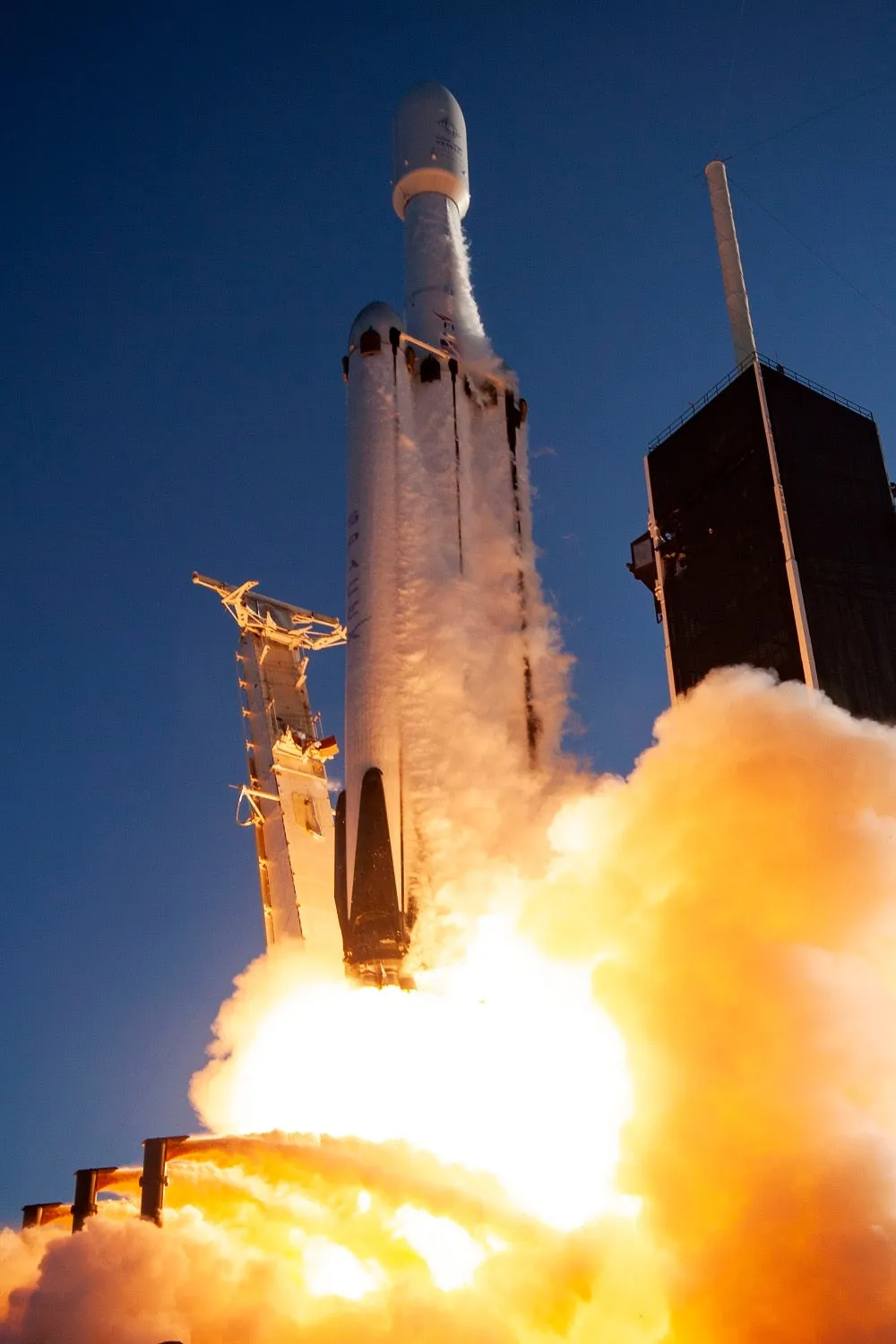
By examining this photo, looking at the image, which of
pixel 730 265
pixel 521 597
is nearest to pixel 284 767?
pixel 521 597

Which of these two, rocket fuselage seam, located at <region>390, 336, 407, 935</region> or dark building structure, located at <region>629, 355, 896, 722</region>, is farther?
dark building structure, located at <region>629, 355, 896, 722</region>

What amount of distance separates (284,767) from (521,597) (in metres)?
7.73

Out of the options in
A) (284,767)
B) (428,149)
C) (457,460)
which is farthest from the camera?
(284,767)

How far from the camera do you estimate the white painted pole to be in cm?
2320

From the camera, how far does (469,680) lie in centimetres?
1503

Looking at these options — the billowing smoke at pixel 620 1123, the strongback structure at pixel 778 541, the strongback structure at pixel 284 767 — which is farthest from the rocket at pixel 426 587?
the strongback structure at pixel 284 767

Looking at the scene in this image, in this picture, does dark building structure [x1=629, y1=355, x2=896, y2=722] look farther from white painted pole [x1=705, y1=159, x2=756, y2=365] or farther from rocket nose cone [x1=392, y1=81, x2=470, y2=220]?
rocket nose cone [x1=392, y1=81, x2=470, y2=220]

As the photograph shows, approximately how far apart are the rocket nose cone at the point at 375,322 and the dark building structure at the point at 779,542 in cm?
685

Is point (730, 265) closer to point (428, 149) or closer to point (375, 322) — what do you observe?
point (428, 149)

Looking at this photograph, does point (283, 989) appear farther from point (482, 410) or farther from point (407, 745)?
point (482, 410)

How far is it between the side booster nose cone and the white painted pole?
9.20 metres

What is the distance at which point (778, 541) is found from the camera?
19.1 meters

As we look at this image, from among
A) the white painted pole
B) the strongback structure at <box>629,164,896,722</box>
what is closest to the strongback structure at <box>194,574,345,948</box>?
the strongback structure at <box>629,164,896,722</box>

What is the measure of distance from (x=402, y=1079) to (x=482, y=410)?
919cm
